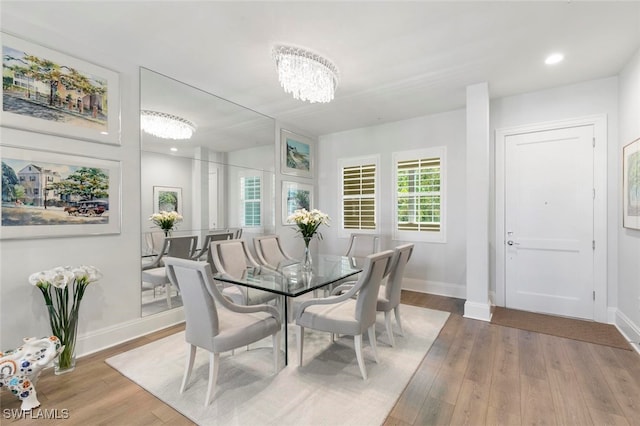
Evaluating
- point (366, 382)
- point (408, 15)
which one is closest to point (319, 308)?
point (366, 382)

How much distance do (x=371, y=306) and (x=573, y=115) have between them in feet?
Answer: 11.6

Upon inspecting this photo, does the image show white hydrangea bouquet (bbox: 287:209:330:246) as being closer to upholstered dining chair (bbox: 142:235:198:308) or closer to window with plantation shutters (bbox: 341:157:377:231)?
upholstered dining chair (bbox: 142:235:198:308)

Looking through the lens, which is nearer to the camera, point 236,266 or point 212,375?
point 212,375

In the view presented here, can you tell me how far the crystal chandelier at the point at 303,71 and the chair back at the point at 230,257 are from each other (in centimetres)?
187

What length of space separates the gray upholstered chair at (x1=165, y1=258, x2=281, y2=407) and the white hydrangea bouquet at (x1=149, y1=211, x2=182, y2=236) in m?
1.42

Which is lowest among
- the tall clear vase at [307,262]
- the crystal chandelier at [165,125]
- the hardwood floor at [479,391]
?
the hardwood floor at [479,391]

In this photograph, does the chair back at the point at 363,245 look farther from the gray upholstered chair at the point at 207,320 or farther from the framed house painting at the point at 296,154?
the gray upholstered chair at the point at 207,320

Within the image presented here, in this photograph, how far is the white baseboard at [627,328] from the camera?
2672 mm

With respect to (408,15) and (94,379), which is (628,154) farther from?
(94,379)

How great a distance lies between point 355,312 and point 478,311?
2076mm

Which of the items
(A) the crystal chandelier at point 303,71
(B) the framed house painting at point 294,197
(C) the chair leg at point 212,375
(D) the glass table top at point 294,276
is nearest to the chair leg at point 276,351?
(D) the glass table top at point 294,276

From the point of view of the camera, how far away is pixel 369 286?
2166 mm

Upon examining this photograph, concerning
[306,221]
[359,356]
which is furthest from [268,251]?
[359,356]

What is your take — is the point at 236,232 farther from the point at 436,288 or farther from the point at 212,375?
the point at 436,288
